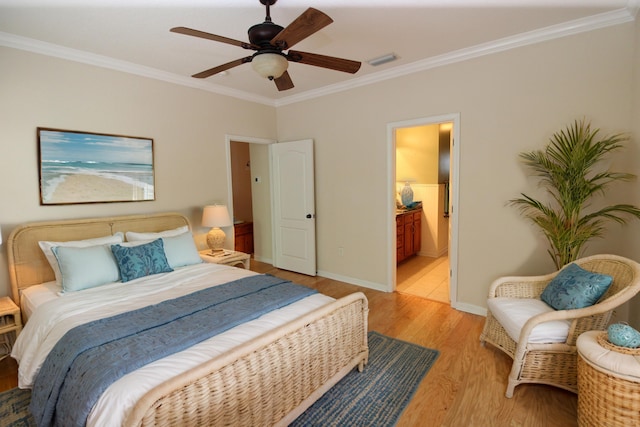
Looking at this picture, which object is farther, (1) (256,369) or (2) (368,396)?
(2) (368,396)

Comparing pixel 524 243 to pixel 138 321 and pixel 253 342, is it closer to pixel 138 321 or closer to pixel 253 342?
pixel 253 342

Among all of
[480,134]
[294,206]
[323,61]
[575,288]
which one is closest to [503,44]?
[480,134]

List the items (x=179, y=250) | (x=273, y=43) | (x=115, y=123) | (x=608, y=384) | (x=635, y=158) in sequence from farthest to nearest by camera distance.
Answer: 1. (x=115, y=123)
2. (x=179, y=250)
3. (x=635, y=158)
4. (x=273, y=43)
5. (x=608, y=384)

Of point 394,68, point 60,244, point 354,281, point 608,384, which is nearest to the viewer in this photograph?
point 608,384

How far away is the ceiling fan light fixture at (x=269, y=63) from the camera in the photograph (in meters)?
1.96

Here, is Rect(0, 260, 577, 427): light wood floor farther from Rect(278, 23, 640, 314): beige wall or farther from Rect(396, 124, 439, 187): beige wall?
Rect(396, 124, 439, 187): beige wall

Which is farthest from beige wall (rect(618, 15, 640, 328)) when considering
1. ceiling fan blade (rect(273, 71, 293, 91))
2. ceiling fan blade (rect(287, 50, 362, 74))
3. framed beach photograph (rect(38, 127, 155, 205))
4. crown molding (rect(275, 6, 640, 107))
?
framed beach photograph (rect(38, 127, 155, 205))

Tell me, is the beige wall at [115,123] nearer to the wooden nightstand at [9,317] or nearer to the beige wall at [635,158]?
the wooden nightstand at [9,317]

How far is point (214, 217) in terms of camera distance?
3.72 meters

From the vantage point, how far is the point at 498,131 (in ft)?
10.1

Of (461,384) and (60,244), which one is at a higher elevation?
(60,244)

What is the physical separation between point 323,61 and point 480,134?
195 cm

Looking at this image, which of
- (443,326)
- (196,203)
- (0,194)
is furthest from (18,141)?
(443,326)

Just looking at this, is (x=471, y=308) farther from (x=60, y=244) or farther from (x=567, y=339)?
(x=60, y=244)
